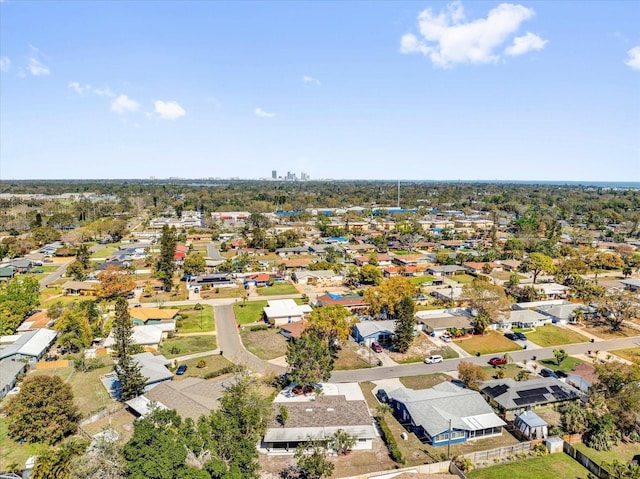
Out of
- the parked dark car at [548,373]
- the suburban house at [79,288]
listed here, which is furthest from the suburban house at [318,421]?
the suburban house at [79,288]

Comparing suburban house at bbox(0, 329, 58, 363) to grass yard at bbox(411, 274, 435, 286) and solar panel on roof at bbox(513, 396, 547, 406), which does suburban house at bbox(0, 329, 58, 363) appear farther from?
grass yard at bbox(411, 274, 435, 286)

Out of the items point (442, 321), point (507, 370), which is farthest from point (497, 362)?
point (442, 321)

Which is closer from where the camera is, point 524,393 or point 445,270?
point 524,393

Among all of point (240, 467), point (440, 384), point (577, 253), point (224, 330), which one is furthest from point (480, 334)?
point (577, 253)

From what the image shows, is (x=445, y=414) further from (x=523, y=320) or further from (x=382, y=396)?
(x=523, y=320)

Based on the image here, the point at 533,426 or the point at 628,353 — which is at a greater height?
the point at 533,426

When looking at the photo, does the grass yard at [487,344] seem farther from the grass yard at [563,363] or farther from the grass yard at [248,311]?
the grass yard at [248,311]
